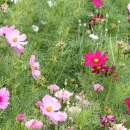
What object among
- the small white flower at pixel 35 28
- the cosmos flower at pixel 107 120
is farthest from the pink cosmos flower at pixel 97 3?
the cosmos flower at pixel 107 120

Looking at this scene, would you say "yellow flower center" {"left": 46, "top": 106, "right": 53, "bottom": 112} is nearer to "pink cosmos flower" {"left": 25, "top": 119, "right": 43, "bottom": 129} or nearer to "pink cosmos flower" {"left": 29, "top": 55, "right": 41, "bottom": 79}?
"pink cosmos flower" {"left": 25, "top": 119, "right": 43, "bottom": 129}

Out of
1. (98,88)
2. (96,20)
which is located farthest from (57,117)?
(96,20)

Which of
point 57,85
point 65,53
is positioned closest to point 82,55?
point 65,53

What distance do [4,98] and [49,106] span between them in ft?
0.75

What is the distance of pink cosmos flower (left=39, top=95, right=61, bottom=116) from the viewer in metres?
2.88

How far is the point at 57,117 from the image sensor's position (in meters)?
2.90

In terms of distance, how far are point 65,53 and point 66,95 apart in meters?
0.62

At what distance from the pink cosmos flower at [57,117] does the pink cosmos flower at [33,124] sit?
0.27 feet

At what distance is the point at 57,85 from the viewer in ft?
11.6

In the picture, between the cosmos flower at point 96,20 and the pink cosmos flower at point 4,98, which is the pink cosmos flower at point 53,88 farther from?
the cosmos flower at point 96,20

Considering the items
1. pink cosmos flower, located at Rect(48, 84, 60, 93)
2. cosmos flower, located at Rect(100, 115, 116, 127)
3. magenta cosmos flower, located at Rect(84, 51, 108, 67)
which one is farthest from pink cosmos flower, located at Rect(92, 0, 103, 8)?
cosmos flower, located at Rect(100, 115, 116, 127)

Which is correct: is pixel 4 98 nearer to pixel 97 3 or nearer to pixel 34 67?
pixel 34 67

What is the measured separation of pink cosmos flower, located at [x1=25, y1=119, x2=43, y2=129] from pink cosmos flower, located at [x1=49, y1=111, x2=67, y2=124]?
0.08 m

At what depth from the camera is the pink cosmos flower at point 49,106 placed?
2879mm
